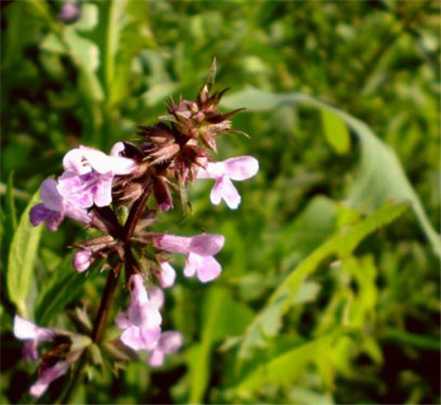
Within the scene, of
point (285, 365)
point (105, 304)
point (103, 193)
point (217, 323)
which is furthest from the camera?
point (217, 323)

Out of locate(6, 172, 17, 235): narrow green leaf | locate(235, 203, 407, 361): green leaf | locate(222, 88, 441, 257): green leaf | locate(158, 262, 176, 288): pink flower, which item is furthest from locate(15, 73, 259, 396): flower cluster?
locate(222, 88, 441, 257): green leaf

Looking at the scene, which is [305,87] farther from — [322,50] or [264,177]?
[264,177]

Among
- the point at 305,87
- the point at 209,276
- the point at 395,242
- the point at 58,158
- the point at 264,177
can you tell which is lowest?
the point at 395,242

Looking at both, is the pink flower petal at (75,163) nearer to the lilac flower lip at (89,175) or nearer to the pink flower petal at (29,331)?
the lilac flower lip at (89,175)

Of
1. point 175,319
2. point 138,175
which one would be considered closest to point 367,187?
point 175,319

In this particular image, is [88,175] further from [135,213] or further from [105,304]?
[105,304]

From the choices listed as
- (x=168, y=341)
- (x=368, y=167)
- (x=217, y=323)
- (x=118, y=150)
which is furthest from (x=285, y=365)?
(x=118, y=150)

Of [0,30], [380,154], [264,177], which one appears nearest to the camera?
[380,154]
